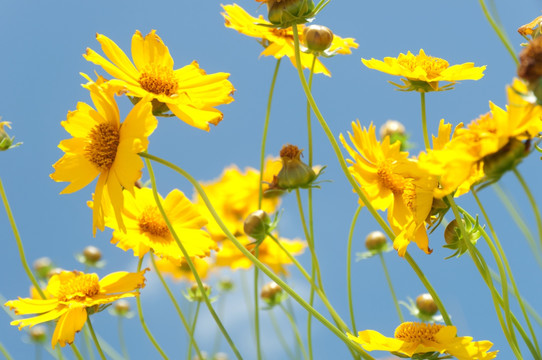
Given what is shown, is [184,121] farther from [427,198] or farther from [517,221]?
[517,221]

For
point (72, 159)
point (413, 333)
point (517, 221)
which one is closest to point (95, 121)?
point (72, 159)

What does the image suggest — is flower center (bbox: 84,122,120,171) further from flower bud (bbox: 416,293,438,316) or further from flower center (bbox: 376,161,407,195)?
flower bud (bbox: 416,293,438,316)

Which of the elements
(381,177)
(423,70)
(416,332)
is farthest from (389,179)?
(416,332)

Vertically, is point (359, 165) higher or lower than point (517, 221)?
higher

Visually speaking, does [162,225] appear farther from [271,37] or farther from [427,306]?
[427,306]

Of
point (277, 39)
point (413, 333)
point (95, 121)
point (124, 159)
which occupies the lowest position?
point (413, 333)

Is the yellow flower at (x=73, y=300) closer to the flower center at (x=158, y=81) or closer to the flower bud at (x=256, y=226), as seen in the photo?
the flower bud at (x=256, y=226)

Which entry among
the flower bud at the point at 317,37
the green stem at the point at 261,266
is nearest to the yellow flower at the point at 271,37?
the flower bud at the point at 317,37
